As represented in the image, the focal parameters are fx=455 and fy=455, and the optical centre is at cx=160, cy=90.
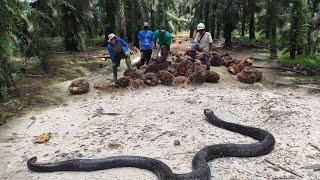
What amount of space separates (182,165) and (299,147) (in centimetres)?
270

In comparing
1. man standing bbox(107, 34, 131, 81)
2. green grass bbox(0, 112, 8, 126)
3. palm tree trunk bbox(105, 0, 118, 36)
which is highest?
palm tree trunk bbox(105, 0, 118, 36)

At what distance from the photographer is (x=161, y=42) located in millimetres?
17297

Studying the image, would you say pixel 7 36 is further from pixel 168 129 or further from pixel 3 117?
pixel 168 129

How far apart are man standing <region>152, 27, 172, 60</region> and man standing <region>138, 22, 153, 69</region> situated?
0.29 m

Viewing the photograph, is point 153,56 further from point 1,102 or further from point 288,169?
point 288,169

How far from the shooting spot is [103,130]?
10969 millimetres

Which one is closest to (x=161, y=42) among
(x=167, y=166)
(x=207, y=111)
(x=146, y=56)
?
(x=146, y=56)

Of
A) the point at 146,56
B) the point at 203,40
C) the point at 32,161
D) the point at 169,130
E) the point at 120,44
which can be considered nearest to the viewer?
the point at 32,161

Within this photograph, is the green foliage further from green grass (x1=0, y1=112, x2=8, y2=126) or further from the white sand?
the white sand

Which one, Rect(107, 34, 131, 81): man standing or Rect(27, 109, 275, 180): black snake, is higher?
Rect(107, 34, 131, 81): man standing

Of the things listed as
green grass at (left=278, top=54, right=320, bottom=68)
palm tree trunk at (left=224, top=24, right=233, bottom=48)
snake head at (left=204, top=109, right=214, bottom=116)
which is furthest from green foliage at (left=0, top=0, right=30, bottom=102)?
palm tree trunk at (left=224, top=24, right=233, bottom=48)

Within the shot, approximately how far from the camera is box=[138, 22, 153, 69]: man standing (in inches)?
701

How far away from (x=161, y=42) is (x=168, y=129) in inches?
274

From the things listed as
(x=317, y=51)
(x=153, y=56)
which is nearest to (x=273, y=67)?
(x=153, y=56)
